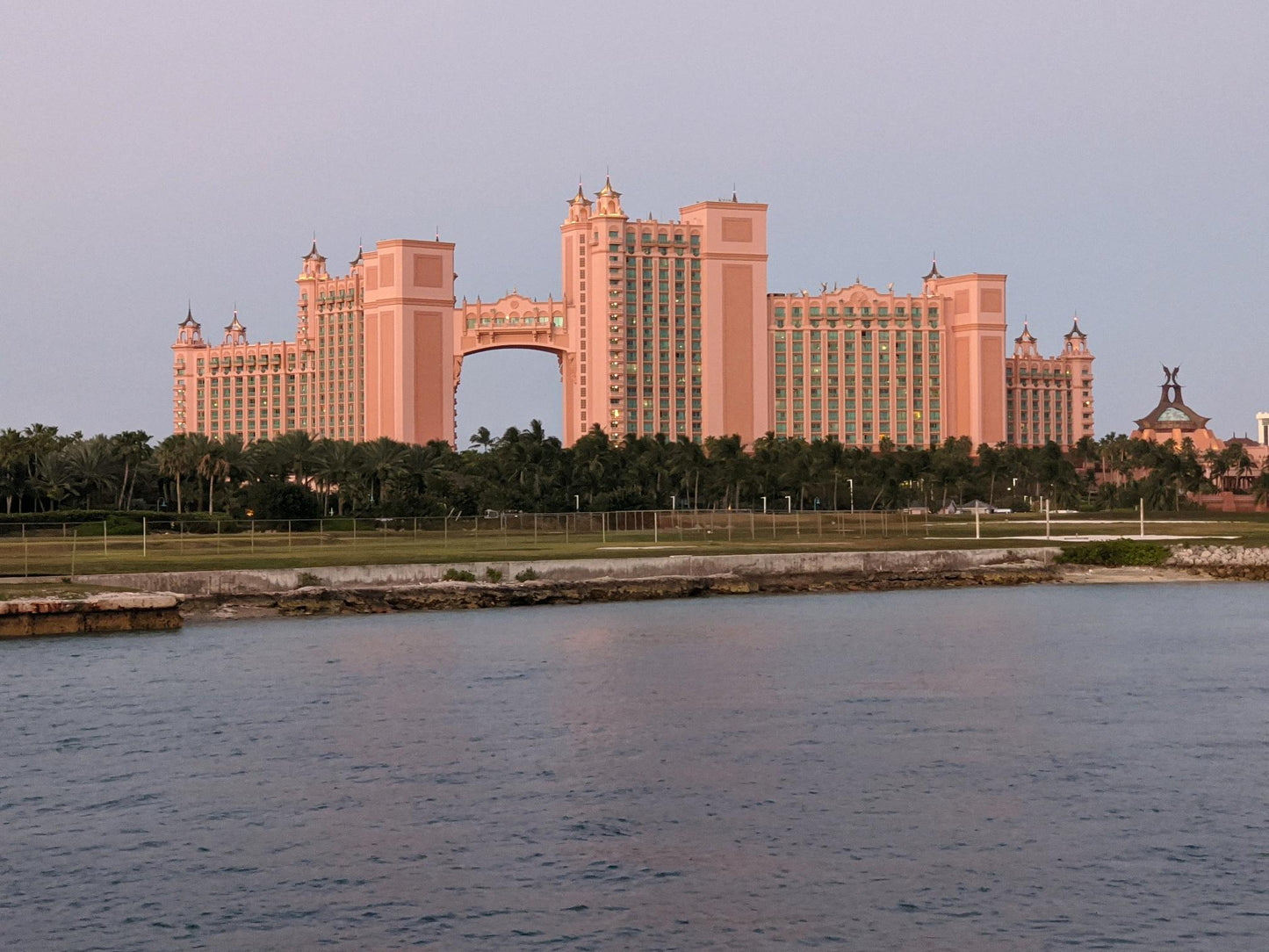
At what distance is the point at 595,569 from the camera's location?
69.0 m

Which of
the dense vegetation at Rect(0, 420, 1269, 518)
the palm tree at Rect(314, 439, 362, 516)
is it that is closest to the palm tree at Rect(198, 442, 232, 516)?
the dense vegetation at Rect(0, 420, 1269, 518)

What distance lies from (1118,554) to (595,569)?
29554mm

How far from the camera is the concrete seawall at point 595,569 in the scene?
191ft

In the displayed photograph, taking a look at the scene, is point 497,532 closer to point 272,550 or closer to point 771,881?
point 272,550

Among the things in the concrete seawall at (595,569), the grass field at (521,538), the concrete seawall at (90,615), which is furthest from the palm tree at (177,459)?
the concrete seawall at (90,615)

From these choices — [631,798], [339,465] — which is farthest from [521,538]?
[631,798]

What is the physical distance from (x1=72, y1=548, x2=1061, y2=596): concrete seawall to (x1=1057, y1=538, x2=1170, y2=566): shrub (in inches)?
37.6

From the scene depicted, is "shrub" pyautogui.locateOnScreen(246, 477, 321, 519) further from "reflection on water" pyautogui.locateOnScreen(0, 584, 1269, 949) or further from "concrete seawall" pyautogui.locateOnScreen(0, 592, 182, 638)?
"reflection on water" pyautogui.locateOnScreen(0, 584, 1269, 949)

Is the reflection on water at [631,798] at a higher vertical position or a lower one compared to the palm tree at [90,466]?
lower

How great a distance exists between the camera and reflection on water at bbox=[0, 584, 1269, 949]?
60.8ft

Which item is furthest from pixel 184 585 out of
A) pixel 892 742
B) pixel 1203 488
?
pixel 1203 488

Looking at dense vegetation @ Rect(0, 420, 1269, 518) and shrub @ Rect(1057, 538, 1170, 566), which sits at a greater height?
dense vegetation @ Rect(0, 420, 1269, 518)

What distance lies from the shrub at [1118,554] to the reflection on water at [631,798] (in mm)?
36120

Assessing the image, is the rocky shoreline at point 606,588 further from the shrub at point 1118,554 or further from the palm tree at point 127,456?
the palm tree at point 127,456
